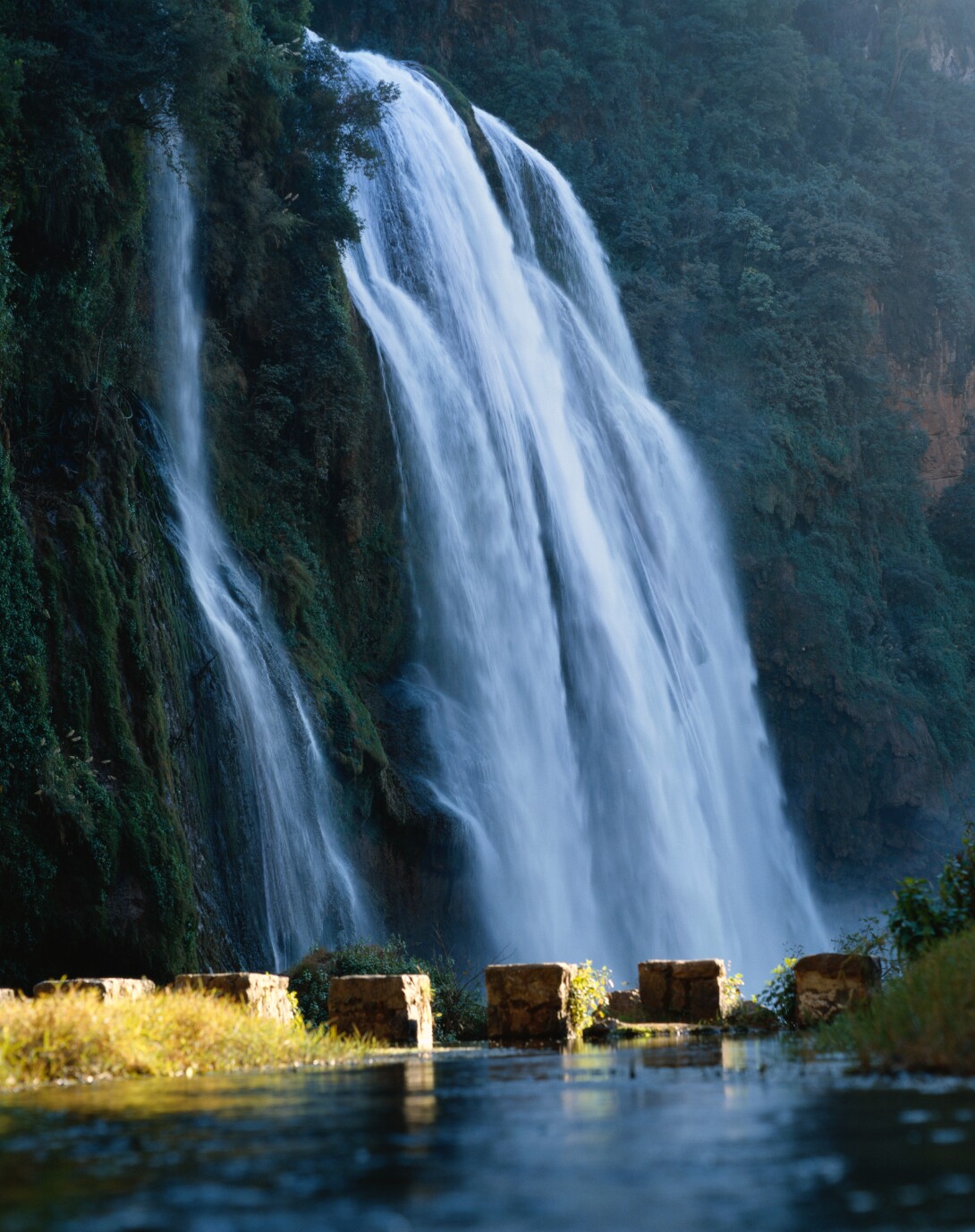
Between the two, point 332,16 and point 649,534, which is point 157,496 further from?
point 332,16

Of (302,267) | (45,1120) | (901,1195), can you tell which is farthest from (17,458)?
(901,1195)

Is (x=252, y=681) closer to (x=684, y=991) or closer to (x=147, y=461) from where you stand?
(x=147, y=461)

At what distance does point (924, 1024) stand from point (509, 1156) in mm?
2975

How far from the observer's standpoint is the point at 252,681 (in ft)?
63.5

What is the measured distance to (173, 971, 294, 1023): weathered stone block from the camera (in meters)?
9.85

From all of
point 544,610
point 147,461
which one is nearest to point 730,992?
point 147,461

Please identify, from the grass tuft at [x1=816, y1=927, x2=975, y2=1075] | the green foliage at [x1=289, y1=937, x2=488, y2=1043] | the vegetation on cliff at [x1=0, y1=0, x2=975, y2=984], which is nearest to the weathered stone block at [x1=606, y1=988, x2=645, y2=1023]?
the green foliage at [x1=289, y1=937, x2=488, y2=1043]

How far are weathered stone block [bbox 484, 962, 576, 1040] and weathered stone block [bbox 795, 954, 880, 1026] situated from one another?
5.83ft

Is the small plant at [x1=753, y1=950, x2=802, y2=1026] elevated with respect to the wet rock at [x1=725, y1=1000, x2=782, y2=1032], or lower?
elevated

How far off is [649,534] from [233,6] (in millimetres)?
14602

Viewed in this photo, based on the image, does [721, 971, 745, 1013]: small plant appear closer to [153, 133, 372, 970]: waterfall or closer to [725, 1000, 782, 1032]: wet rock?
[725, 1000, 782, 1032]: wet rock

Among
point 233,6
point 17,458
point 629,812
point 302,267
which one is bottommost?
Answer: point 629,812

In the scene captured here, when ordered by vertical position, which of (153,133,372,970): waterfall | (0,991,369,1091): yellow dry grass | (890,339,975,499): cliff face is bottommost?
(0,991,369,1091): yellow dry grass

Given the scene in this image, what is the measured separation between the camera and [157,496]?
19516mm
